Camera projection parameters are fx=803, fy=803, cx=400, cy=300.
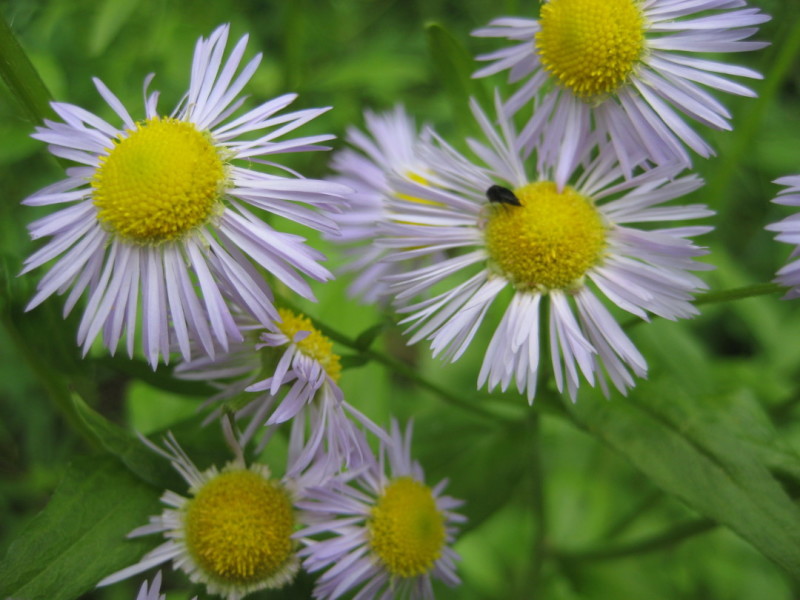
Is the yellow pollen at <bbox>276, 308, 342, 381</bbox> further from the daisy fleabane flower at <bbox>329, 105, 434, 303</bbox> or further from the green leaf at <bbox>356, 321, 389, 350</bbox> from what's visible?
the daisy fleabane flower at <bbox>329, 105, 434, 303</bbox>

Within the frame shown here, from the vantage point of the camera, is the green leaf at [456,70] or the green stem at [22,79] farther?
the green leaf at [456,70]

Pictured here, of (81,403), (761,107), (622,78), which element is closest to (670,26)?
(622,78)

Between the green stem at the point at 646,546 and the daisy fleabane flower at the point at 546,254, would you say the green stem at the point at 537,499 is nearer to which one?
the green stem at the point at 646,546

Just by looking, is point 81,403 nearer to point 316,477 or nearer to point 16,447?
point 316,477

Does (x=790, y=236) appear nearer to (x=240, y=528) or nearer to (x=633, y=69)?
(x=633, y=69)

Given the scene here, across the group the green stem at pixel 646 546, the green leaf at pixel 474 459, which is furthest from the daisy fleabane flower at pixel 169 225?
the green stem at pixel 646 546

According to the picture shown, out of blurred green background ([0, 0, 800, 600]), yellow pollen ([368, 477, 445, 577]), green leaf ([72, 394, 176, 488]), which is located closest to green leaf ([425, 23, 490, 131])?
blurred green background ([0, 0, 800, 600])
